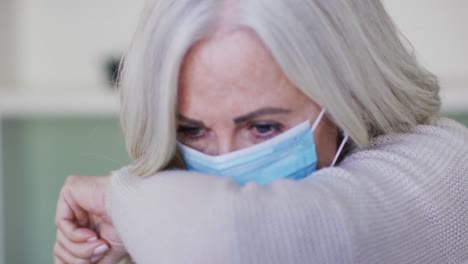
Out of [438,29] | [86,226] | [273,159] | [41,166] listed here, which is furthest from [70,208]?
[438,29]

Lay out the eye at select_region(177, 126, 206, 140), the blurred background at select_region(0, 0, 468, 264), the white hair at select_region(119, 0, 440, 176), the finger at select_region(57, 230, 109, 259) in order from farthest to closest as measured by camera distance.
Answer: the blurred background at select_region(0, 0, 468, 264) < the finger at select_region(57, 230, 109, 259) < the eye at select_region(177, 126, 206, 140) < the white hair at select_region(119, 0, 440, 176)

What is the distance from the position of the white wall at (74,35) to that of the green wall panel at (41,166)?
0.85ft

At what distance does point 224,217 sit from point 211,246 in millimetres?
41

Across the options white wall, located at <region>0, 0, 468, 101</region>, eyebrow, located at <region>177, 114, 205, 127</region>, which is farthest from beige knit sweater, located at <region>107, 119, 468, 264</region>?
white wall, located at <region>0, 0, 468, 101</region>

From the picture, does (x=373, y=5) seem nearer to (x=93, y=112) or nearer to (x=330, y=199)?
(x=330, y=199)

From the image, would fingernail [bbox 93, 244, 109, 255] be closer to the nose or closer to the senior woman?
the senior woman

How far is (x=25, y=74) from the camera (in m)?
3.66

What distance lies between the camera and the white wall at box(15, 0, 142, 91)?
3.61 metres

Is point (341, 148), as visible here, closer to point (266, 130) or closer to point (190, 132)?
point (266, 130)

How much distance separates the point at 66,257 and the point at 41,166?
85.3 inches

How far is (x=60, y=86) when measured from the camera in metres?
3.57

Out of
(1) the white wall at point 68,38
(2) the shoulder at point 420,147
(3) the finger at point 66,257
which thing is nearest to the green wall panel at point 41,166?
(1) the white wall at point 68,38

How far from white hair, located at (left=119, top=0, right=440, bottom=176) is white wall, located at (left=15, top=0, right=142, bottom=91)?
2372 mm

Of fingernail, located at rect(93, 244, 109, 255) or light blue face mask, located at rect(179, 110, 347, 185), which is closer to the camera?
light blue face mask, located at rect(179, 110, 347, 185)
